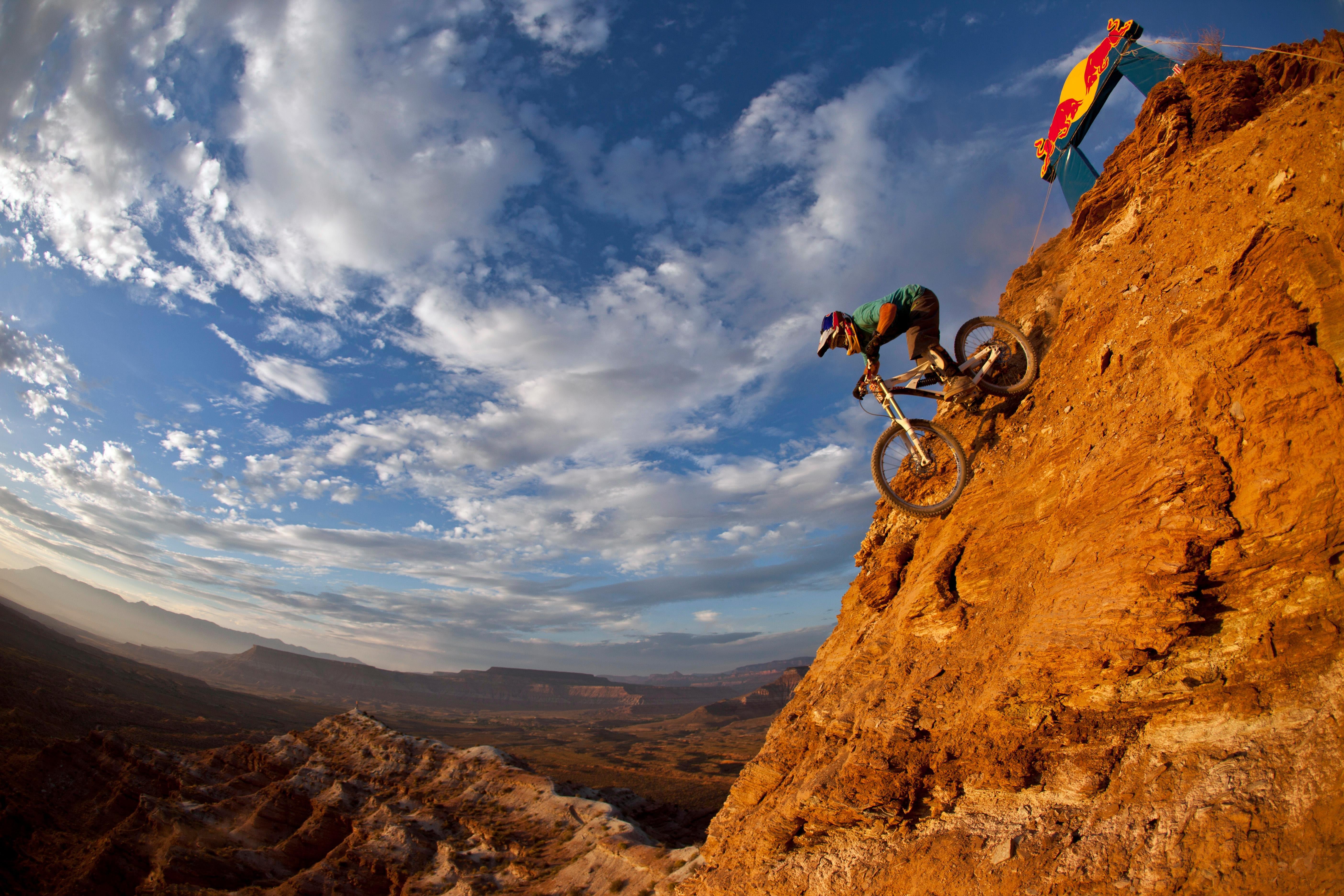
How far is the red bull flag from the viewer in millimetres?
9938

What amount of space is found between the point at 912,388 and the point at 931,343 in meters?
0.79

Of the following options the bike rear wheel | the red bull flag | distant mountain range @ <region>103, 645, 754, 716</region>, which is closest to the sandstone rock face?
the bike rear wheel

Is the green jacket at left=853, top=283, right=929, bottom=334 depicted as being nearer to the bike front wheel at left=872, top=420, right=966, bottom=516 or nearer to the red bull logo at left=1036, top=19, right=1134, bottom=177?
the bike front wheel at left=872, top=420, right=966, bottom=516

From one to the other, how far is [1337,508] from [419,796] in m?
27.2

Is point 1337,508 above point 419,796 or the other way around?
above

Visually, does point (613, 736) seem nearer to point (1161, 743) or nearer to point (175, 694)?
point (175, 694)

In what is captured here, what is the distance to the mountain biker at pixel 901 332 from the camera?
802 cm

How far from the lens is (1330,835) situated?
3273 millimetres

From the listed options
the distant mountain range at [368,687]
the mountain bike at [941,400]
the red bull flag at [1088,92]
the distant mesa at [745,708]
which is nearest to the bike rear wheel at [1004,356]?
the mountain bike at [941,400]

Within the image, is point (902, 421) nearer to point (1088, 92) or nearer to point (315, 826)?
point (1088, 92)

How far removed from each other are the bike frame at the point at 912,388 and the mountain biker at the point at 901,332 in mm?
111

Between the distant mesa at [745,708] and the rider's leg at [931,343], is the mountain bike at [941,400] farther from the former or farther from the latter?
the distant mesa at [745,708]

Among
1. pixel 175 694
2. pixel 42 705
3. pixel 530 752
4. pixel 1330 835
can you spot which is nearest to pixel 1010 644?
pixel 1330 835

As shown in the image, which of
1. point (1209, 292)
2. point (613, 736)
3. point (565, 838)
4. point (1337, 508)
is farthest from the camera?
point (613, 736)
